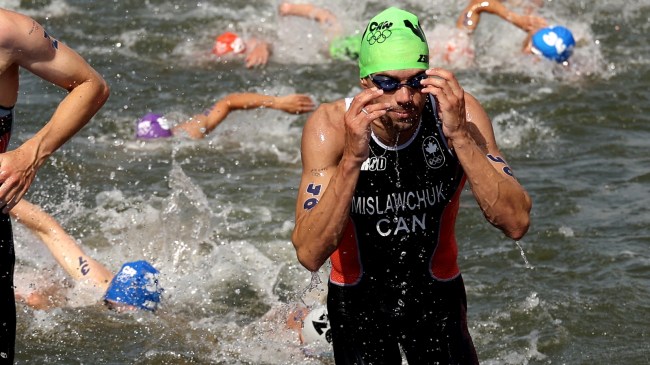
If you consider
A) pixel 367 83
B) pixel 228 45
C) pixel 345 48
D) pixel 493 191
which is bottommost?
pixel 228 45

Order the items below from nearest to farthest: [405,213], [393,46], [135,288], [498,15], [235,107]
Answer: [393,46] → [405,213] → [135,288] → [235,107] → [498,15]

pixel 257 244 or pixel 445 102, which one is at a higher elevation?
pixel 445 102

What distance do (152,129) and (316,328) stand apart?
4.76m

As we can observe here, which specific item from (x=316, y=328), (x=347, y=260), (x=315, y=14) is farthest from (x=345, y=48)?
(x=347, y=260)

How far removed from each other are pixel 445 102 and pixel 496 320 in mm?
3670

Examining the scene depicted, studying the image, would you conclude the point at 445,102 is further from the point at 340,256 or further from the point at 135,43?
the point at 135,43

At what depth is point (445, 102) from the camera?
162 inches

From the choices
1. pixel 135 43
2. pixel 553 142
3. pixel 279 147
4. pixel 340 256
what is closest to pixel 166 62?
pixel 135 43

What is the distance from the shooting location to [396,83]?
4.23 metres

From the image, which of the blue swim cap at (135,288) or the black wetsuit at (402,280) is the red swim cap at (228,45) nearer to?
the blue swim cap at (135,288)

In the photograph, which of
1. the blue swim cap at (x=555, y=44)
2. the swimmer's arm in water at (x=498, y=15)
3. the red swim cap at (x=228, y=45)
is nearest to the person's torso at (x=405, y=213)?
the swimmer's arm in water at (x=498, y=15)

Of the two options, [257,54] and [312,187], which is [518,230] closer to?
[312,187]

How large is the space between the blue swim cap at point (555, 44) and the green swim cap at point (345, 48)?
6.72 feet

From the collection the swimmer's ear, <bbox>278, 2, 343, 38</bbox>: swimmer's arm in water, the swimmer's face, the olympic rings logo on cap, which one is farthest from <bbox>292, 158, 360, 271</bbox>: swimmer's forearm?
<bbox>278, 2, 343, 38</bbox>: swimmer's arm in water
